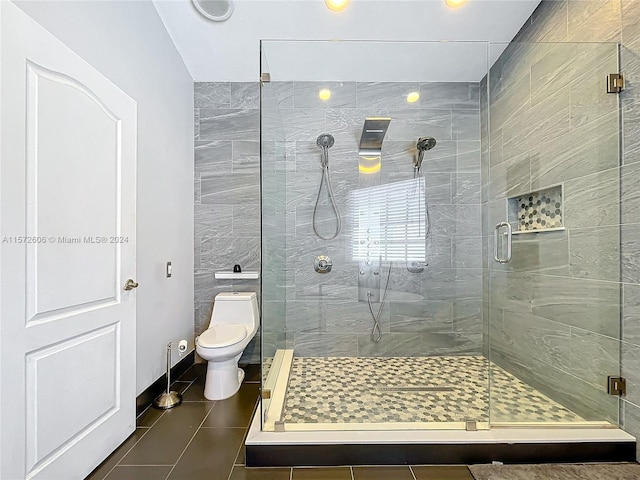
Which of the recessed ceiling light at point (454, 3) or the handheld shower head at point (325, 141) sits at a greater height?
the recessed ceiling light at point (454, 3)

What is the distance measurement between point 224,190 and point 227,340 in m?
1.34

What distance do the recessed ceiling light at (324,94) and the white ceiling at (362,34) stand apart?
0.26 feet

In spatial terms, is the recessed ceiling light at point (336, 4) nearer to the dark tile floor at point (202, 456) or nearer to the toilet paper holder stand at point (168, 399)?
the toilet paper holder stand at point (168, 399)

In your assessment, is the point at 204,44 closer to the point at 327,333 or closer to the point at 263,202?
the point at 263,202

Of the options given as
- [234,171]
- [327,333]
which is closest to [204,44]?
[234,171]

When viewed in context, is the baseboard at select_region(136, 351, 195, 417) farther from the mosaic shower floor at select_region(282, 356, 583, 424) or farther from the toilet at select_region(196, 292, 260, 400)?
the mosaic shower floor at select_region(282, 356, 583, 424)

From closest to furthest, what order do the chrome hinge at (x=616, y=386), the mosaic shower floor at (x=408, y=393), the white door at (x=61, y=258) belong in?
the white door at (x=61, y=258) → the chrome hinge at (x=616, y=386) → the mosaic shower floor at (x=408, y=393)

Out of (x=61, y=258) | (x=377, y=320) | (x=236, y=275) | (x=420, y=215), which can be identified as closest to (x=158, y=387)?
(x=236, y=275)

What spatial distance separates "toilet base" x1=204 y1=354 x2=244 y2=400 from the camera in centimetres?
225

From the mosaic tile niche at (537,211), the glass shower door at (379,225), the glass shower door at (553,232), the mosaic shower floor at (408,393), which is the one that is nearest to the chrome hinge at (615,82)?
the glass shower door at (553,232)

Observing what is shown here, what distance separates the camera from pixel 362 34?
235 centimetres

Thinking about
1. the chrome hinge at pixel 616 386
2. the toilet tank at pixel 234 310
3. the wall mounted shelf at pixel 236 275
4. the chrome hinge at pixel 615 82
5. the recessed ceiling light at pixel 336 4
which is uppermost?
the recessed ceiling light at pixel 336 4

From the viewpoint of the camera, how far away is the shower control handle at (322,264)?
247 cm

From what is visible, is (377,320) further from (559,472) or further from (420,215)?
(559,472)
